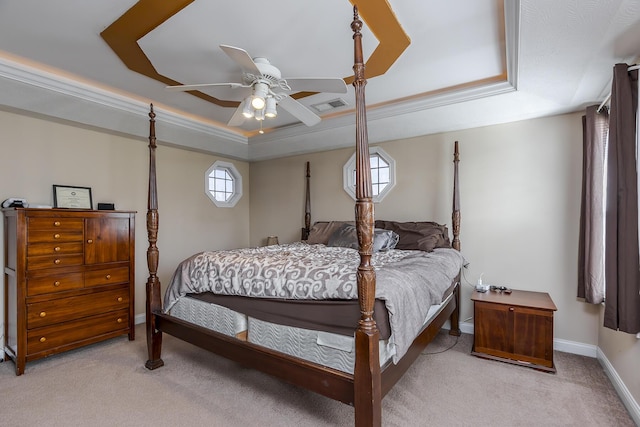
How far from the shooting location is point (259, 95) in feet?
7.52

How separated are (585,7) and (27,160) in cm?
444

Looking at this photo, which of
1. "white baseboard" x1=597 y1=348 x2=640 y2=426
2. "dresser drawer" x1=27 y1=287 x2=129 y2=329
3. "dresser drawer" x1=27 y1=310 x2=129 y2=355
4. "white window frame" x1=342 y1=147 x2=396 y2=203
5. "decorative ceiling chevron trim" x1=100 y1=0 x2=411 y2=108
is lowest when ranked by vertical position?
"white baseboard" x1=597 y1=348 x2=640 y2=426

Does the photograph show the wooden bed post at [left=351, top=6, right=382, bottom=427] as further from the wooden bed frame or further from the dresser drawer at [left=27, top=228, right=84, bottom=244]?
the dresser drawer at [left=27, top=228, right=84, bottom=244]

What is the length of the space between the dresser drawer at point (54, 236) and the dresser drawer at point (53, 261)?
146 mm

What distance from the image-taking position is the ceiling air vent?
11.6 ft

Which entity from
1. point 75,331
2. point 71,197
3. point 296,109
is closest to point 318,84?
point 296,109

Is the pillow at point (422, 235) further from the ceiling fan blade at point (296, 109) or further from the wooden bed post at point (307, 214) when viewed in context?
the ceiling fan blade at point (296, 109)

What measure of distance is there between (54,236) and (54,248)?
0.11 metres

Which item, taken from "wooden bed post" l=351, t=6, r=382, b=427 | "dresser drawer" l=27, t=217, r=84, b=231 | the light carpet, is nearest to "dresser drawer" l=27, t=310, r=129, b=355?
the light carpet

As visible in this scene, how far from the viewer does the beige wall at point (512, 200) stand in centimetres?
305

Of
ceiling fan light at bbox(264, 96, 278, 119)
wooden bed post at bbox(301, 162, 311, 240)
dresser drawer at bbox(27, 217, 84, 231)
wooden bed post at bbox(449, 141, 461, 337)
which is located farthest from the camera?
wooden bed post at bbox(301, 162, 311, 240)

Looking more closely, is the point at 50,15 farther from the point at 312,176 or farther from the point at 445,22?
the point at 312,176

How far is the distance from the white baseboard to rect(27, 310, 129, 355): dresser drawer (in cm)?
416

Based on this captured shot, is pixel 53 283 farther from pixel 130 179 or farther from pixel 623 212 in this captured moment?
pixel 623 212
